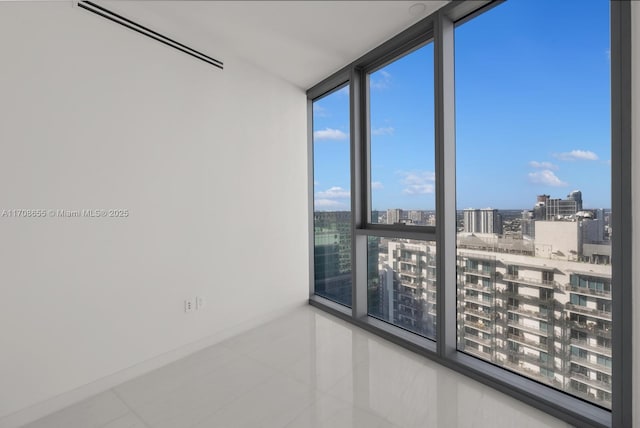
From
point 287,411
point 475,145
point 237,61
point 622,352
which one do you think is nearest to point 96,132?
point 237,61

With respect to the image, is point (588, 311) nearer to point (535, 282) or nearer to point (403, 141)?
point (535, 282)

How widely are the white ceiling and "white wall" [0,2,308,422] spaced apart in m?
0.17

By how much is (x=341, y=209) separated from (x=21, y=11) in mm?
2892

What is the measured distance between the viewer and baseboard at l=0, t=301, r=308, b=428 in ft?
5.52

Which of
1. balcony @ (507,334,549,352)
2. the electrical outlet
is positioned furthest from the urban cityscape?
the electrical outlet

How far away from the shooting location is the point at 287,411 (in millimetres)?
1735

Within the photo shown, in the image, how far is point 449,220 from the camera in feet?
7.20

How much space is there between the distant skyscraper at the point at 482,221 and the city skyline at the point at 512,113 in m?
0.05

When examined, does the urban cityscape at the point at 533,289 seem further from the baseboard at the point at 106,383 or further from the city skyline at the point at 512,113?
the baseboard at the point at 106,383

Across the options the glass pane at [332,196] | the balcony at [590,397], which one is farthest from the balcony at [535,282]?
the glass pane at [332,196]

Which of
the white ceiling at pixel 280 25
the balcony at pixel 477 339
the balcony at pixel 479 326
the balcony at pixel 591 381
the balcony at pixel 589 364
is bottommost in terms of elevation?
the balcony at pixel 591 381

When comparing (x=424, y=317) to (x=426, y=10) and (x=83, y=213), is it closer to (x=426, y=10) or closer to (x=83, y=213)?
(x=426, y=10)

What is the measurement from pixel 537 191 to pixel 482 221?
40 centimetres

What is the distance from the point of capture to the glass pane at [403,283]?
2.48m
